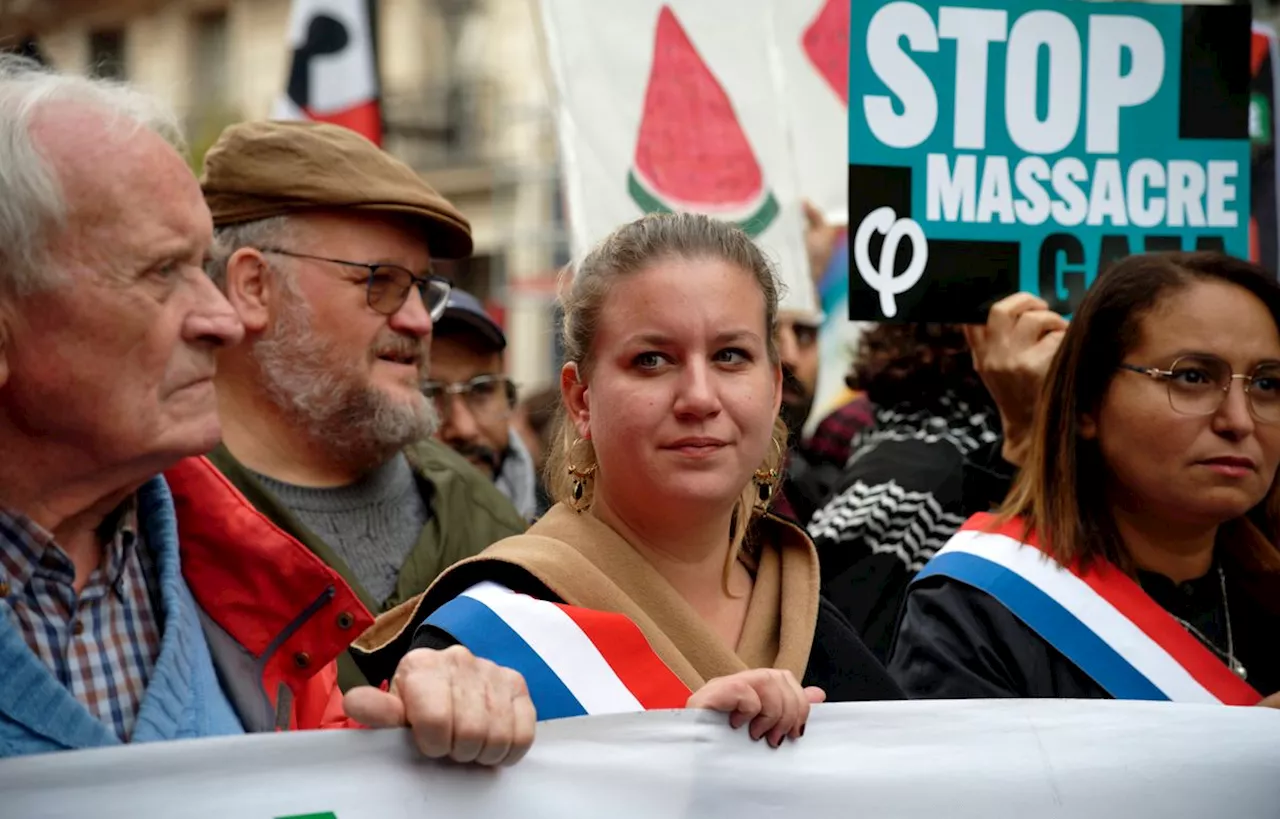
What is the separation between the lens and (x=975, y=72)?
374 cm

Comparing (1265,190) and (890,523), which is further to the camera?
(1265,190)

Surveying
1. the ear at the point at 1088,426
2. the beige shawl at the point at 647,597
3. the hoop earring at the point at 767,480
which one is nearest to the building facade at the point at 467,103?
the ear at the point at 1088,426

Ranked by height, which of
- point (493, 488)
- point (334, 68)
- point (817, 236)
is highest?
point (334, 68)

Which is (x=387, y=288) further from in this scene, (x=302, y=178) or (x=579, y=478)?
(x=579, y=478)

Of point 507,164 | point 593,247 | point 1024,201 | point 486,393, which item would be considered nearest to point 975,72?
point 1024,201

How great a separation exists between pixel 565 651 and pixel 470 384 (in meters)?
2.72

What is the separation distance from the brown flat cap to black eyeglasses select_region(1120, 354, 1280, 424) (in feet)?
4.80

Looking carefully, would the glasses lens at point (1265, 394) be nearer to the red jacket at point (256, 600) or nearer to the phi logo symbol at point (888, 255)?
the phi logo symbol at point (888, 255)

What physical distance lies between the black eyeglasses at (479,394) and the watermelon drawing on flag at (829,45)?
1.55 m

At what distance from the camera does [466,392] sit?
16.0 ft

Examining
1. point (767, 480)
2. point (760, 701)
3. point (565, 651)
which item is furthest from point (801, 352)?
point (760, 701)

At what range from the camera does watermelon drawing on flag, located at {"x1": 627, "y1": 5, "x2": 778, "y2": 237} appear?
4.73 meters

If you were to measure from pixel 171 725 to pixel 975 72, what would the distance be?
7.88ft

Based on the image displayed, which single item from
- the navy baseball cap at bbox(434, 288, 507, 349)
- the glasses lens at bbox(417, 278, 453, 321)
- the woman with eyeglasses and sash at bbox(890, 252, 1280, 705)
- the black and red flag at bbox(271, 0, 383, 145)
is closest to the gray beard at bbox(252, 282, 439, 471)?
the glasses lens at bbox(417, 278, 453, 321)
